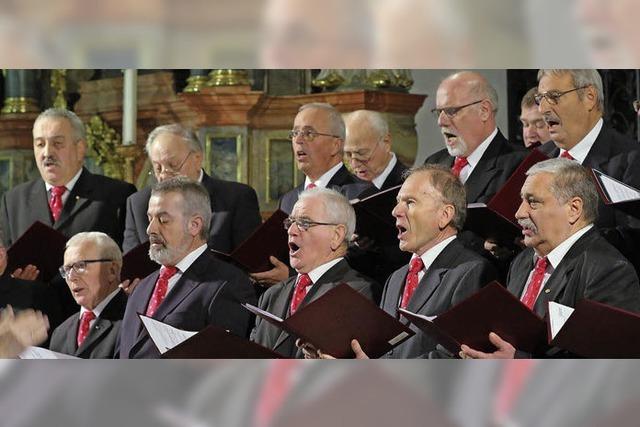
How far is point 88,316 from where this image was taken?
190 inches

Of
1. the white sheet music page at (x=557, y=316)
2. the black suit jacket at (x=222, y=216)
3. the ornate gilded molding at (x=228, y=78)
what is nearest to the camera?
the white sheet music page at (x=557, y=316)

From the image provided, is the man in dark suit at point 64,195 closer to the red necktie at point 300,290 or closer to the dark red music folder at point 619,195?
the red necktie at point 300,290

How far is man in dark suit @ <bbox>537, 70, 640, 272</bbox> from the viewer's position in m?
4.23

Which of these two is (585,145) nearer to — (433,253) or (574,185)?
(574,185)

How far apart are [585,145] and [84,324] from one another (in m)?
1.91

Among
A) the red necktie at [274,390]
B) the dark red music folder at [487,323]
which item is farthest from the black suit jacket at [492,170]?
the red necktie at [274,390]

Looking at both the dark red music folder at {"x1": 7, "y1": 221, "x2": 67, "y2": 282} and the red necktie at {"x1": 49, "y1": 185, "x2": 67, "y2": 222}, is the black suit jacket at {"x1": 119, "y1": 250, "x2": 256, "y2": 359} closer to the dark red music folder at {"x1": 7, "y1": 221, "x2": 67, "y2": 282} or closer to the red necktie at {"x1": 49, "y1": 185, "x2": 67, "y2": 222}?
the dark red music folder at {"x1": 7, "y1": 221, "x2": 67, "y2": 282}

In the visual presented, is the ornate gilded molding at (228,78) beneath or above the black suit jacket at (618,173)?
above

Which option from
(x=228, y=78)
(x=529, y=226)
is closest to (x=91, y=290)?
(x=529, y=226)

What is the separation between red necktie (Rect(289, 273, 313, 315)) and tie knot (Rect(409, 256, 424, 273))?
349 millimetres

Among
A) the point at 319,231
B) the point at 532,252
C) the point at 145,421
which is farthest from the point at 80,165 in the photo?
the point at 145,421

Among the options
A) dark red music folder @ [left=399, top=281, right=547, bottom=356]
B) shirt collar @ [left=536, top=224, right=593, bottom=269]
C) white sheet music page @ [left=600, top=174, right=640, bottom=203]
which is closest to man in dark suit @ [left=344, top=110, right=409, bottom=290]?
shirt collar @ [left=536, top=224, right=593, bottom=269]

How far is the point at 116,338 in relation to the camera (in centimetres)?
468

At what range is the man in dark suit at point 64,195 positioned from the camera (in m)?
5.36
